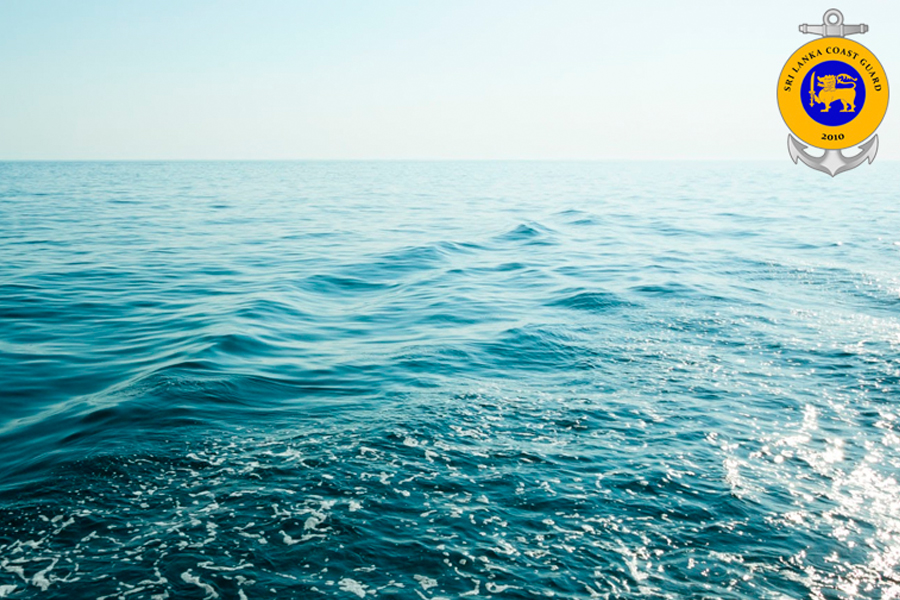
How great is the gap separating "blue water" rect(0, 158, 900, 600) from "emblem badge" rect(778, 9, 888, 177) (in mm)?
3632

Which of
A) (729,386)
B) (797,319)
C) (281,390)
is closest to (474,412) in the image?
(281,390)

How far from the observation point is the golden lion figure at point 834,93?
1460 cm

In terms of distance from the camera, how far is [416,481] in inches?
289

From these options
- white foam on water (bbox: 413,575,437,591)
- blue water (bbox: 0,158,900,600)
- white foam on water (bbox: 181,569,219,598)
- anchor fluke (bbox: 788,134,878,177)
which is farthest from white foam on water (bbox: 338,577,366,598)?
anchor fluke (bbox: 788,134,878,177)

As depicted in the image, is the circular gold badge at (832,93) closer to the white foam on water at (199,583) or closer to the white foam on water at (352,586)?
the white foam on water at (352,586)

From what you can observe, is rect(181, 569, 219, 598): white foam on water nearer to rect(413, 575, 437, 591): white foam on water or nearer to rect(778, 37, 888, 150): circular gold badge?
rect(413, 575, 437, 591): white foam on water

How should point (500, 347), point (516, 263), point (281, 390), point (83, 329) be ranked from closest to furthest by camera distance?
point (281, 390)
point (500, 347)
point (83, 329)
point (516, 263)

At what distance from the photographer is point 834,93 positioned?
15078 millimetres

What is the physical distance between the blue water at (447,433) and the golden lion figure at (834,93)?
4.62 m

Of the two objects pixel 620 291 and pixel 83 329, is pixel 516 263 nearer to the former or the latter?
pixel 620 291

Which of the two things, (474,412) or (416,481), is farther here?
(474,412)

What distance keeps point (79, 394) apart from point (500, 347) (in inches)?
276

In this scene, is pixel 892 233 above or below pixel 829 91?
below

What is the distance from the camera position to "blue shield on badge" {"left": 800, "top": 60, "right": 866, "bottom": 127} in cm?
1432
